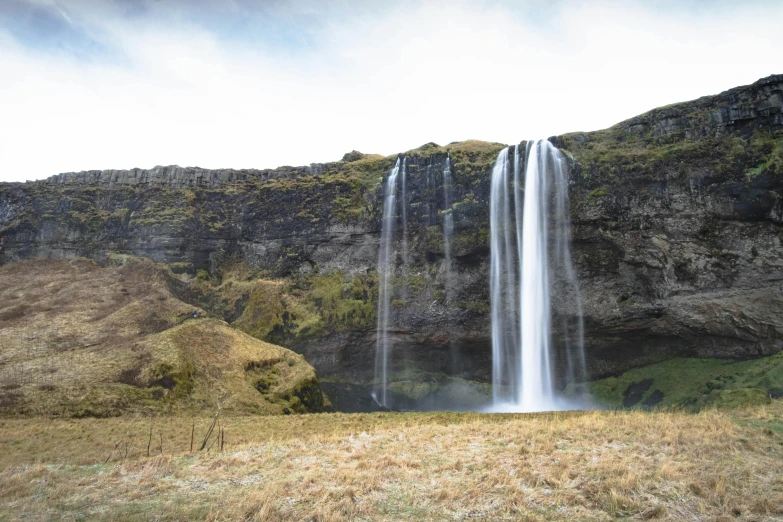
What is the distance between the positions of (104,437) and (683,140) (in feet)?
152

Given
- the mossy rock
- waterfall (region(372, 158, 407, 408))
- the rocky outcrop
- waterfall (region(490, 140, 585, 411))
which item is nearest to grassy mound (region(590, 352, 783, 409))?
the mossy rock

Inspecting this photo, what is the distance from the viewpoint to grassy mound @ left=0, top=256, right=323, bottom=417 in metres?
29.7

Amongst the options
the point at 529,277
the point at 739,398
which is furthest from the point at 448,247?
the point at 739,398

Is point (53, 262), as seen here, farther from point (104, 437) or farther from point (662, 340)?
point (662, 340)

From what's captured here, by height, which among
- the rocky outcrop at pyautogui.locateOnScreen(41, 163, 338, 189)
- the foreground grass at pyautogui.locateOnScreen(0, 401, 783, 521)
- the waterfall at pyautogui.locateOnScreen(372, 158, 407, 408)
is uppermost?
the rocky outcrop at pyautogui.locateOnScreen(41, 163, 338, 189)

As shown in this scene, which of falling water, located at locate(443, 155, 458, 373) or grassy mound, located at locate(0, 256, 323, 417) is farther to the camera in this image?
falling water, located at locate(443, 155, 458, 373)

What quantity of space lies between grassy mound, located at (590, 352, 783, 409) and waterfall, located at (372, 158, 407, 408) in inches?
746

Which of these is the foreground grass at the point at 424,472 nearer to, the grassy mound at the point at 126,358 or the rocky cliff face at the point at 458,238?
the grassy mound at the point at 126,358

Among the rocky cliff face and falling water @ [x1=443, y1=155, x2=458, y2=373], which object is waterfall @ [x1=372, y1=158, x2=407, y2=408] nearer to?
the rocky cliff face

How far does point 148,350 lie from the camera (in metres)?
34.7

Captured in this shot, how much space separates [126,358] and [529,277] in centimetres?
3209

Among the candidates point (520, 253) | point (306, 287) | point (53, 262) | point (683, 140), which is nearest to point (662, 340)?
point (520, 253)

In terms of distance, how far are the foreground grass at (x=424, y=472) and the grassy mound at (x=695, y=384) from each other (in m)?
10.9

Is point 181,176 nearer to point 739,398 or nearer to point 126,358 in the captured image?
point 126,358
